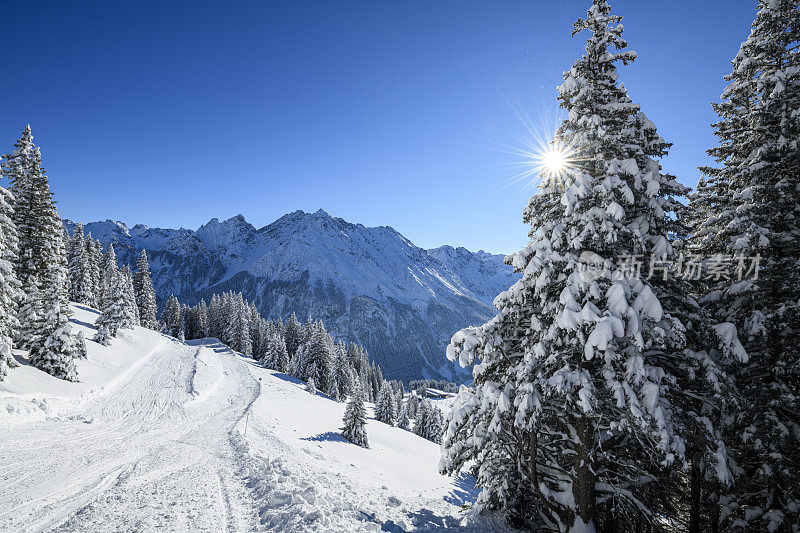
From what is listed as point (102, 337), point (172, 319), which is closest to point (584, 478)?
point (102, 337)

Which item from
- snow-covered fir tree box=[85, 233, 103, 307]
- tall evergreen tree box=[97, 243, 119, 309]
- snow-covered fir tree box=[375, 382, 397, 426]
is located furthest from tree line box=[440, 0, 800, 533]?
snow-covered fir tree box=[85, 233, 103, 307]

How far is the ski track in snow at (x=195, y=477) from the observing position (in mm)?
8641

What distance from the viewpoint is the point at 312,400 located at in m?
42.0

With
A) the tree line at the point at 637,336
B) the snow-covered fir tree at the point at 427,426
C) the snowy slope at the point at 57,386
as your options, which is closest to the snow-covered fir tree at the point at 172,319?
the snowy slope at the point at 57,386

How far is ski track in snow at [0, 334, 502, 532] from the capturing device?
8641 mm

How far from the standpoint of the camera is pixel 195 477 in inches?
463

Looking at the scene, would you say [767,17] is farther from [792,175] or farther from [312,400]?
[312,400]

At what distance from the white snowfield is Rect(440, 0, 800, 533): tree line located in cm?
371

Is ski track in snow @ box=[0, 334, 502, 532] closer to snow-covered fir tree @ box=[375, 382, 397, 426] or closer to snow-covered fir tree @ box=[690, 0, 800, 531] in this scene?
snow-covered fir tree @ box=[690, 0, 800, 531]

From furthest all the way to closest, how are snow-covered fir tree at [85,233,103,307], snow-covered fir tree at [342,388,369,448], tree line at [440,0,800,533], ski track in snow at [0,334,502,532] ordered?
snow-covered fir tree at [85,233,103,307], snow-covered fir tree at [342,388,369,448], ski track in snow at [0,334,502,532], tree line at [440,0,800,533]

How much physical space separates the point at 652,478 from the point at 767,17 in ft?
47.6

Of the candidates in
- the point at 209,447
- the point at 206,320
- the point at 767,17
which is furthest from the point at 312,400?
the point at 206,320

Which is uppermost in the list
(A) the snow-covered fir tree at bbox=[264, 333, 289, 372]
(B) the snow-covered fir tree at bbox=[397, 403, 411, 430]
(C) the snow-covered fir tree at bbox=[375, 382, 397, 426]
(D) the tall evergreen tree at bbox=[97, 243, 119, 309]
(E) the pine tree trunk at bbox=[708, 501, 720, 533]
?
(D) the tall evergreen tree at bbox=[97, 243, 119, 309]

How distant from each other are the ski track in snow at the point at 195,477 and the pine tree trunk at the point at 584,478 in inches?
120
